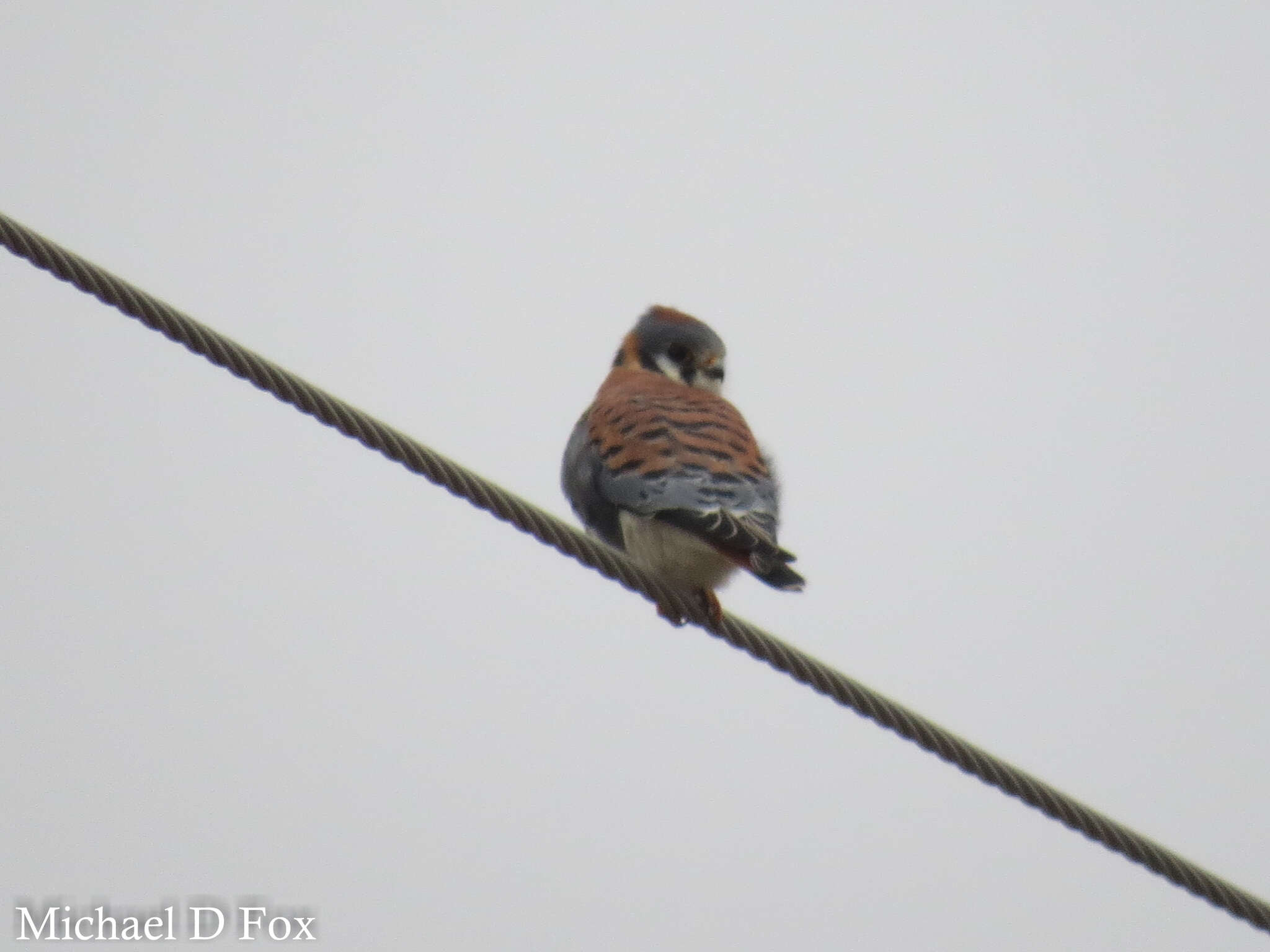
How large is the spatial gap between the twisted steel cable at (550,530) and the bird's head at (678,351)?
2.27m

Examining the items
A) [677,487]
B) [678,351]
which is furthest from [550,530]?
[678,351]

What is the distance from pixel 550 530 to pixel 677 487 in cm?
101

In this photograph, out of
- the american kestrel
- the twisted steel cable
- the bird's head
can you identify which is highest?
the bird's head

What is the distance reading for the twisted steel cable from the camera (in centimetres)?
276

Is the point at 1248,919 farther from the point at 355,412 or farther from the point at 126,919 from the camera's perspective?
the point at 126,919

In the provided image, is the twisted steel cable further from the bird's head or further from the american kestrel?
the bird's head

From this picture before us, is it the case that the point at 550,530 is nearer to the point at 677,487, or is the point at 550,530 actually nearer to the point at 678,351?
the point at 677,487

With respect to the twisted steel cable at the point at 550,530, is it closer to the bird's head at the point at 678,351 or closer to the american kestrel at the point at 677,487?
the american kestrel at the point at 677,487

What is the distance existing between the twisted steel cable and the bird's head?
227 cm

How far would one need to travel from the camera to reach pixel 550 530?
316 centimetres

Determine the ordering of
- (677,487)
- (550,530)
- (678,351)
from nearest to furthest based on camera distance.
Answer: (550,530) → (677,487) → (678,351)

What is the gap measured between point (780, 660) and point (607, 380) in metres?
2.34

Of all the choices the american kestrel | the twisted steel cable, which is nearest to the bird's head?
the american kestrel

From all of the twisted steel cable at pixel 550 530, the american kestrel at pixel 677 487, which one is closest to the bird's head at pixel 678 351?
the american kestrel at pixel 677 487
